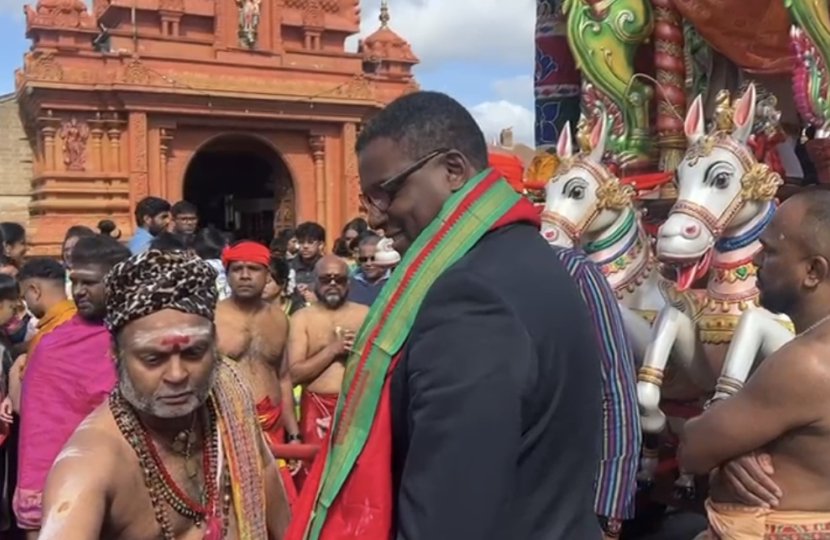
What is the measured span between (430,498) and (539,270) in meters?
0.42

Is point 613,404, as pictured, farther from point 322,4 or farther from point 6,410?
point 322,4

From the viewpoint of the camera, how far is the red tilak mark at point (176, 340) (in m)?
1.92

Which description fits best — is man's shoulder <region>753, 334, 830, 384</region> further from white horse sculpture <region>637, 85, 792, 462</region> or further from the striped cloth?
white horse sculpture <region>637, 85, 792, 462</region>

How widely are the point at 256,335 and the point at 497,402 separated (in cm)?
369

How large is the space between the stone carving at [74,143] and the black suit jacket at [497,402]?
18576mm

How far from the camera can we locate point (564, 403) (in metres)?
1.57

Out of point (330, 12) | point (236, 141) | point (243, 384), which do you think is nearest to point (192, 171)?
point (236, 141)

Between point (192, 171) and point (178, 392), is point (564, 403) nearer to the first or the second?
point (178, 392)

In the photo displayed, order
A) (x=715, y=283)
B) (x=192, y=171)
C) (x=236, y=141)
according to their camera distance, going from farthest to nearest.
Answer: (x=192, y=171) → (x=236, y=141) → (x=715, y=283)

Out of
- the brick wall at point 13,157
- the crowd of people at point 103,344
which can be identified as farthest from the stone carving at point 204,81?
the crowd of people at point 103,344

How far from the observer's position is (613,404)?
331 cm

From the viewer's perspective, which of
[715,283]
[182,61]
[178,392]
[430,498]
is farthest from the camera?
[182,61]

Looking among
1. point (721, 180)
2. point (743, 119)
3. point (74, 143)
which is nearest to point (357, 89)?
point (74, 143)

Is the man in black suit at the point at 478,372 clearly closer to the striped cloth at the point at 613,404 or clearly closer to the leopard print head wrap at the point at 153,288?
the leopard print head wrap at the point at 153,288
